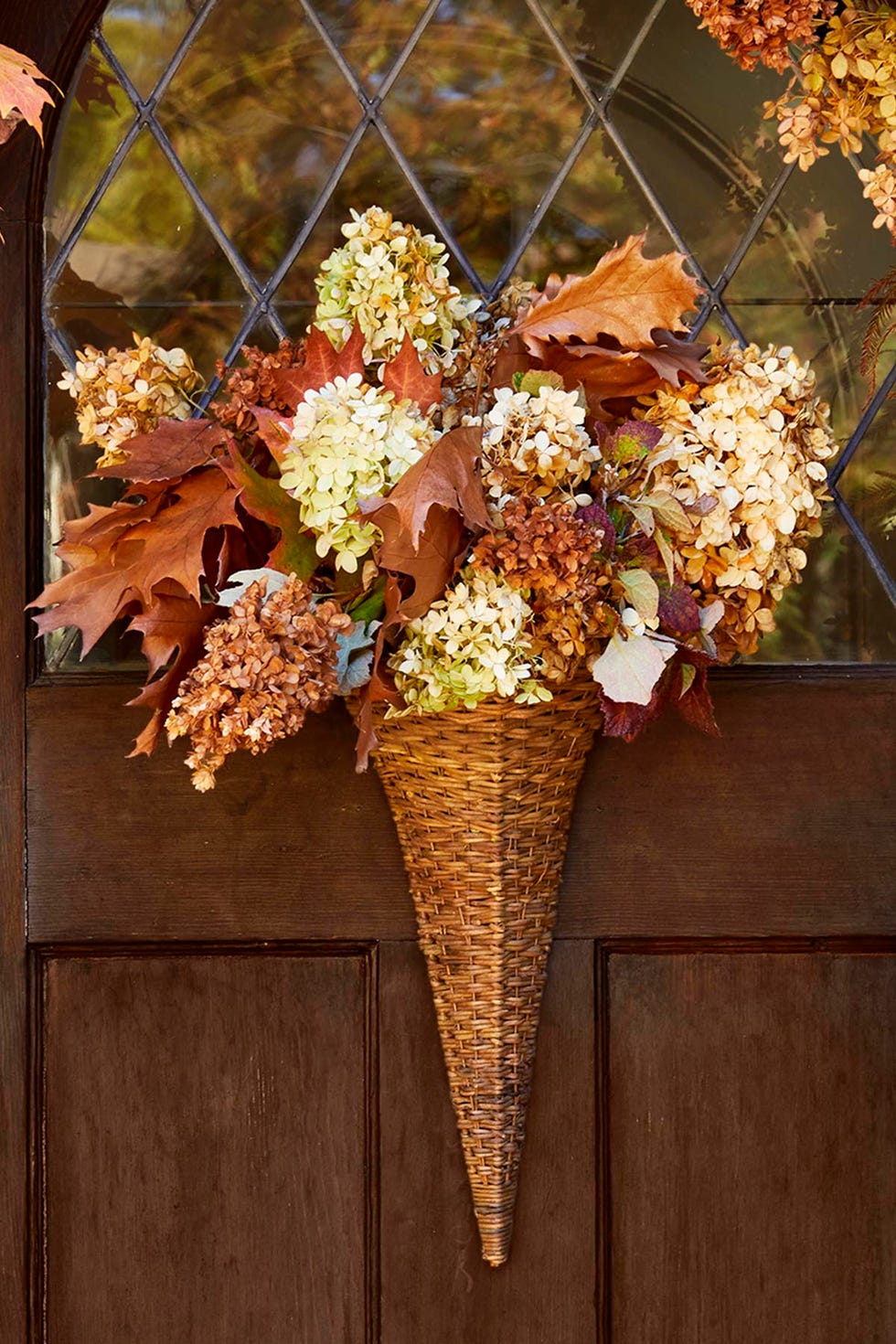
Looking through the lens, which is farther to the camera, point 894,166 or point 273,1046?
point 273,1046

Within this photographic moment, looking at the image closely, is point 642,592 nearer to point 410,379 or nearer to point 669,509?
point 669,509

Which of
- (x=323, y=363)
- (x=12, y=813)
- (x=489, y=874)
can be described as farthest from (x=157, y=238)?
(x=489, y=874)

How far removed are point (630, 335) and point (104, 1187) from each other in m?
0.94

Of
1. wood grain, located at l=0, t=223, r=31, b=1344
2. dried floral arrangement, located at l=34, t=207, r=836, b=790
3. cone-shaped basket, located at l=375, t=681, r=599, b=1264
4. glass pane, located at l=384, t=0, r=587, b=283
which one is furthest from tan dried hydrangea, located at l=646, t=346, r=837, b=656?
wood grain, located at l=0, t=223, r=31, b=1344

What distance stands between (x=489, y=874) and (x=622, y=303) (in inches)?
18.9

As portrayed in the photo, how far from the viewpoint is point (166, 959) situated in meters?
1.15

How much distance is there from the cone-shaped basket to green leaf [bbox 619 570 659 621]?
0.11 metres

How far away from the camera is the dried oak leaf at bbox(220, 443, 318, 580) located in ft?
2.93

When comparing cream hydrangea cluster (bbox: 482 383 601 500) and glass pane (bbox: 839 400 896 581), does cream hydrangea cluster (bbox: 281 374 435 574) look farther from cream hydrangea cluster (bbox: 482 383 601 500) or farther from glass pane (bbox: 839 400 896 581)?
glass pane (bbox: 839 400 896 581)

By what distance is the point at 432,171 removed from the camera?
1172 mm

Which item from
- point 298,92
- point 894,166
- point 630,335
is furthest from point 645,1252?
point 298,92

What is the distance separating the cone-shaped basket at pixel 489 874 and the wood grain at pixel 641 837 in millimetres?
93

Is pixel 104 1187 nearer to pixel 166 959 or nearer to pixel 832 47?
pixel 166 959

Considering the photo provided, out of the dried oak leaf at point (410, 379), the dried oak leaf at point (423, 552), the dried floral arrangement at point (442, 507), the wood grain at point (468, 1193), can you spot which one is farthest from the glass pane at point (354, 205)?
the wood grain at point (468, 1193)
